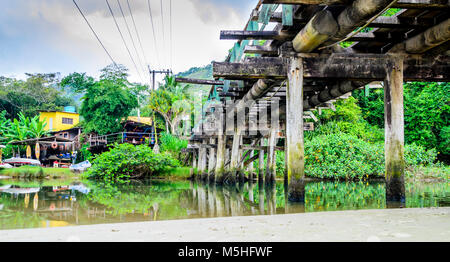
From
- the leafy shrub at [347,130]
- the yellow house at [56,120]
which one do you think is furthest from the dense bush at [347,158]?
the yellow house at [56,120]

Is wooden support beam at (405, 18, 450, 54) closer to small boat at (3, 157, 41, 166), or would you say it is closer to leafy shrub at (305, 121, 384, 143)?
leafy shrub at (305, 121, 384, 143)

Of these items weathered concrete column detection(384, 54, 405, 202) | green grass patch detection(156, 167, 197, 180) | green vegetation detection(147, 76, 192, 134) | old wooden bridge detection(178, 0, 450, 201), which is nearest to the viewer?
old wooden bridge detection(178, 0, 450, 201)

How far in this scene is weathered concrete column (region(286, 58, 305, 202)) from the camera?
5930 millimetres

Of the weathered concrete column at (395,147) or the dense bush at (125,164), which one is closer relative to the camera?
the weathered concrete column at (395,147)

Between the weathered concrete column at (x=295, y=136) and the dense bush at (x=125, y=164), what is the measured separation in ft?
47.0

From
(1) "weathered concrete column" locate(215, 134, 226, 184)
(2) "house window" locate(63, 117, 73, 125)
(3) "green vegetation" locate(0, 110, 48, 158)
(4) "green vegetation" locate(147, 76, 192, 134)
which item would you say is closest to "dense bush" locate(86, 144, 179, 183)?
(1) "weathered concrete column" locate(215, 134, 226, 184)

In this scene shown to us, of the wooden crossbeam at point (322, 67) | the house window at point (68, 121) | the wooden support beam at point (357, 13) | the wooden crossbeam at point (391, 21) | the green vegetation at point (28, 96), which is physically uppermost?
the green vegetation at point (28, 96)

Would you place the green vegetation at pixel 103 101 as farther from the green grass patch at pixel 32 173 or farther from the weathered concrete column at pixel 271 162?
the weathered concrete column at pixel 271 162

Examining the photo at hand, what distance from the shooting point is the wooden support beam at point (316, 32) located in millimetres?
4891

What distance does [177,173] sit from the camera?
2059 centimetres

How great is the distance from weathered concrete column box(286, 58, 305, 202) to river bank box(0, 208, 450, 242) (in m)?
1.80

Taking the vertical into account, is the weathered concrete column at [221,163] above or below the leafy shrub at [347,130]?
below

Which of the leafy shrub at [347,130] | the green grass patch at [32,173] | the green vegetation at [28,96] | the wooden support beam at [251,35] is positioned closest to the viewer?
the wooden support beam at [251,35]

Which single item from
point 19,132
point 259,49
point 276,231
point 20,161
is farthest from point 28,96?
point 276,231
